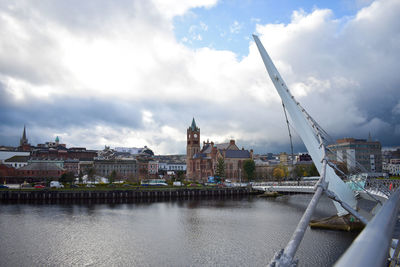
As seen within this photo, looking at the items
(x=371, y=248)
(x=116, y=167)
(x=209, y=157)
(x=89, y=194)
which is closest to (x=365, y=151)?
(x=209, y=157)

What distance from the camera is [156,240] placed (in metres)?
21.2

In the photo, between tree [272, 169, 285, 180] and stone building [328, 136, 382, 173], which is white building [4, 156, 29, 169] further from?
stone building [328, 136, 382, 173]

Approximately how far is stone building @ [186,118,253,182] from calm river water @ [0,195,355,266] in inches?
2255

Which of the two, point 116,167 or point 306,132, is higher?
point 306,132

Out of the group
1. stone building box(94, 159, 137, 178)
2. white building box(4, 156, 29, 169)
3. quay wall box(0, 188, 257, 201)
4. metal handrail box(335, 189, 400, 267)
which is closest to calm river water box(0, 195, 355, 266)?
metal handrail box(335, 189, 400, 267)

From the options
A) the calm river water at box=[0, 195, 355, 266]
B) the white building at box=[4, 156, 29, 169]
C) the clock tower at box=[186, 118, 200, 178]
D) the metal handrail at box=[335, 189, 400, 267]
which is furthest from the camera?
the clock tower at box=[186, 118, 200, 178]

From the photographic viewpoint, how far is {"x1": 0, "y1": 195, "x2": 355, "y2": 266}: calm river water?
1681 cm

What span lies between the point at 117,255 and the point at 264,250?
8.63 metres

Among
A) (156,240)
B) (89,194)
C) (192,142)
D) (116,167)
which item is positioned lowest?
(156,240)

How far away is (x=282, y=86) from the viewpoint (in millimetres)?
21125

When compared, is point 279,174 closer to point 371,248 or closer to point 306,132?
point 306,132

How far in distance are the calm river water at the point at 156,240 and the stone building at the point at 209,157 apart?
57283 millimetres

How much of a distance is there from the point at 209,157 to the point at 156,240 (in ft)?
239

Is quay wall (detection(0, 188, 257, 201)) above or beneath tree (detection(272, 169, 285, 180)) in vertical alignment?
beneath
